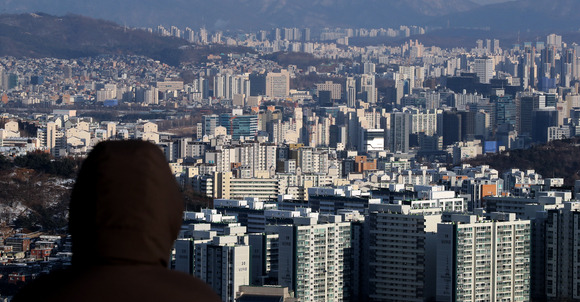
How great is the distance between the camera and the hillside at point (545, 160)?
16.8m

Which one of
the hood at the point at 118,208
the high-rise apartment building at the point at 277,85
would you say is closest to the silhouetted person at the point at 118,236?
the hood at the point at 118,208

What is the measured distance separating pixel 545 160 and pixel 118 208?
17.1m

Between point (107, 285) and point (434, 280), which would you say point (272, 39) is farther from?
point (107, 285)

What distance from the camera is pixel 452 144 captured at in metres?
23.4

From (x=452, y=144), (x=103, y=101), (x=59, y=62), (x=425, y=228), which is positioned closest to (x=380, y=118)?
(x=452, y=144)

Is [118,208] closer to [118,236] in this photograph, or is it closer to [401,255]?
[118,236]

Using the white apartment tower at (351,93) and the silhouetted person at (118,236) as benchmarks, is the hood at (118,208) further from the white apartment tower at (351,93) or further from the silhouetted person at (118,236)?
the white apartment tower at (351,93)

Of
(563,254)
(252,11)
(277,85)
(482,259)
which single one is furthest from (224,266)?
(252,11)

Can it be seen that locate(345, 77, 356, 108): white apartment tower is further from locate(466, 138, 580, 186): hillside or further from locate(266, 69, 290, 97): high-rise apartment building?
locate(466, 138, 580, 186): hillside

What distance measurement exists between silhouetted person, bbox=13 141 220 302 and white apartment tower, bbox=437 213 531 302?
780 centimetres

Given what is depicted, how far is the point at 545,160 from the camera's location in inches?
682

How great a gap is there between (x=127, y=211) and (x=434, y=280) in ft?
27.0

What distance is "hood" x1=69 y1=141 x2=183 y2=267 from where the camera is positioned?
1.74 ft

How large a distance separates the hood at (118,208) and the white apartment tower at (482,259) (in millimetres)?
7795
